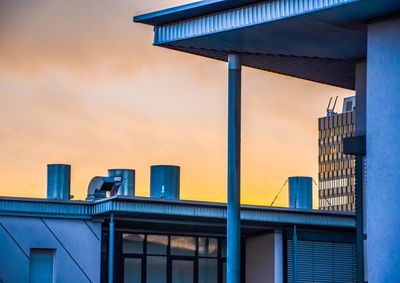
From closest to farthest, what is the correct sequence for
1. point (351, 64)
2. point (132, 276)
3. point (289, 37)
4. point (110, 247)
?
point (289, 37) < point (351, 64) < point (110, 247) < point (132, 276)

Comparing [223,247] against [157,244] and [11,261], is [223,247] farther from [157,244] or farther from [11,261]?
[11,261]

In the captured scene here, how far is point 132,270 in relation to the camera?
47750mm

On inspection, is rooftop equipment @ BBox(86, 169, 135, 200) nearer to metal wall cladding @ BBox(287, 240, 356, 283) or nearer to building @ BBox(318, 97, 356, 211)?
metal wall cladding @ BBox(287, 240, 356, 283)

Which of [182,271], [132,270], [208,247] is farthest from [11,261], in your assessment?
[208,247]

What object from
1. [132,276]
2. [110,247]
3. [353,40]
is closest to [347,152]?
[353,40]

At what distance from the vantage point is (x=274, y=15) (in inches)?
1185

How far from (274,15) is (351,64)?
5.24m

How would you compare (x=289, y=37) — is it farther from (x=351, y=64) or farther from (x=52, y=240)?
(x=52, y=240)

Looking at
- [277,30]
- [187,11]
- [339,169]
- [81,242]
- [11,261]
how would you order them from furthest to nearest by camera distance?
[339,169] < [81,242] < [11,261] < [187,11] < [277,30]

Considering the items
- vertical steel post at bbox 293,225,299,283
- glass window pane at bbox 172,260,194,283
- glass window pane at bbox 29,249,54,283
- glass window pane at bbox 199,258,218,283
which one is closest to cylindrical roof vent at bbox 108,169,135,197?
glass window pane at bbox 172,260,194,283

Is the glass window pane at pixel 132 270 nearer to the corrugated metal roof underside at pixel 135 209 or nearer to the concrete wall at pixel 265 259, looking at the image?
the corrugated metal roof underside at pixel 135 209

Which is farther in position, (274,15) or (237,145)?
(237,145)

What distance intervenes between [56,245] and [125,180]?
3.68 meters

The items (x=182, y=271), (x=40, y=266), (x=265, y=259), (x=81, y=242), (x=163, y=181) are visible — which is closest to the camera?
(x=40, y=266)
